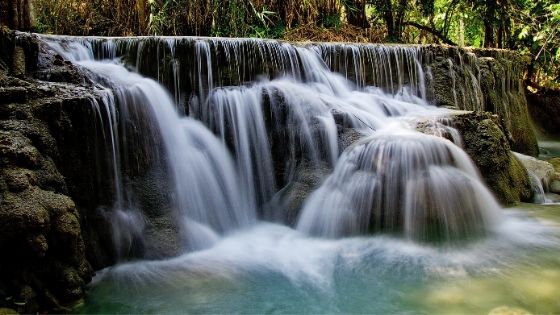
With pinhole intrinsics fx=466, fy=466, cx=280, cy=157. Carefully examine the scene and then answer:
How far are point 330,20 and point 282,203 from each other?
6.79 metres

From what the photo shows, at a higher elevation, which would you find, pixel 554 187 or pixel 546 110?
pixel 546 110

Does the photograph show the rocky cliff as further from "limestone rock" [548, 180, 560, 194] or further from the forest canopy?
the forest canopy

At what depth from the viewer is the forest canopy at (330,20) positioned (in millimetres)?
9125

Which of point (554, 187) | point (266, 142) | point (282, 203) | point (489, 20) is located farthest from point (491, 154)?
point (489, 20)

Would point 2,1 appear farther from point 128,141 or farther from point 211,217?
point 211,217

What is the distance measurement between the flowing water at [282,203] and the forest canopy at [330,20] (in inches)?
122

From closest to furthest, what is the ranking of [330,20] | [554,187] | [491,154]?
[491,154] → [554,187] → [330,20]

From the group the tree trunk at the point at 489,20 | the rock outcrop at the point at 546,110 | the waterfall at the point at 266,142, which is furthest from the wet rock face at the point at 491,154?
the rock outcrop at the point at 546,110

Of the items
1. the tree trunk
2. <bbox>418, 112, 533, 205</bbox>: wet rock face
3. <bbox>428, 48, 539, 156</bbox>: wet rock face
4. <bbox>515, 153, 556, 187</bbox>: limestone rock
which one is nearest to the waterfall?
<bbox>418, 112, 533, 205</bbox>: wet rock face

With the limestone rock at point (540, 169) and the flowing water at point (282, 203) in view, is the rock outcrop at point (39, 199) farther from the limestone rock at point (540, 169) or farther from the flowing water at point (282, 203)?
the limestone rock at point (540, 169)

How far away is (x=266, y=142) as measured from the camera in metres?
5.80

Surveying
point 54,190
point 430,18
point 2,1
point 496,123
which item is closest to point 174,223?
point 54,190

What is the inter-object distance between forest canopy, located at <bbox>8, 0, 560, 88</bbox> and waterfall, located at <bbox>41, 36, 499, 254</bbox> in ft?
10.0

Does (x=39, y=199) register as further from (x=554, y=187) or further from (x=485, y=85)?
(x=485, y=85)
